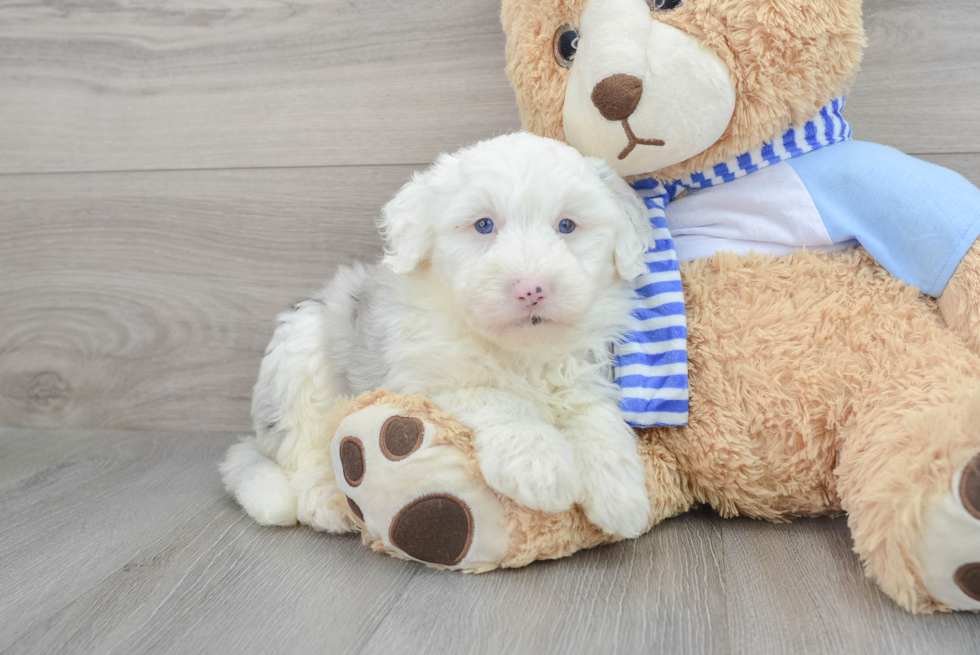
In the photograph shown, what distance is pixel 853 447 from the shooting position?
1.00m

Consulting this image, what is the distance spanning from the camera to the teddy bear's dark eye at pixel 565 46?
1.19 m

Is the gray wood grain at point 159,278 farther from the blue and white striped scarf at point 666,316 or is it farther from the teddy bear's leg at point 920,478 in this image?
the teddy bear's leg at point 920,478

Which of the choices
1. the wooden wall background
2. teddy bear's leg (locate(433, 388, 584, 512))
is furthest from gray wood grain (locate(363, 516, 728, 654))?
the wooden wall background

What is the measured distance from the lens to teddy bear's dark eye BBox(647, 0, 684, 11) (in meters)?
1.09

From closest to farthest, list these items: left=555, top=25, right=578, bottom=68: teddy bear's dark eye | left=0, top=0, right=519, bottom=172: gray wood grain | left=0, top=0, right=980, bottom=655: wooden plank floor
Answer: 1. left=0, top=0, right=980, bottom=655: wooden plank floor
2. left=555, top=25, right=578, bottom=68: teddy bear's dark eye
3. left=0, top=0, right=519, bottom=172: gray wood grain

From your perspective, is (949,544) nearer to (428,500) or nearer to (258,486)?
(428,500)

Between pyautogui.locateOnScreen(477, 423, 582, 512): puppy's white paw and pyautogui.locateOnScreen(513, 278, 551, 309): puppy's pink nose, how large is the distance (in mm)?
175

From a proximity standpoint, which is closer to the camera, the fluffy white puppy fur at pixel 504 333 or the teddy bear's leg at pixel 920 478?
the teddy bear's leg at pixel 920 478

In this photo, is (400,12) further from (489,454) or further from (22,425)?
(22,425)

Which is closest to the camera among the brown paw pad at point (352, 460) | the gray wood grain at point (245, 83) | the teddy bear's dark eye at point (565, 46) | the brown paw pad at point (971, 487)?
the brown paw pad at point (971, 487)

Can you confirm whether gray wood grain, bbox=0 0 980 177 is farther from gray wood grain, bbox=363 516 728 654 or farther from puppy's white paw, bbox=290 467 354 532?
gray wood grain, bbox=363 516 728 654

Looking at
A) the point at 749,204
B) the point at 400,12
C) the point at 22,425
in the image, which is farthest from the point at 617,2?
the point at 22,425

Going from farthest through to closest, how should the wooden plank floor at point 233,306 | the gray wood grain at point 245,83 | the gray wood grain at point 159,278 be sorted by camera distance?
1. the gray wood grain at point 159,278
2. the gray wood grain at point 245,83
3. the wooden plank floor at point 233,306

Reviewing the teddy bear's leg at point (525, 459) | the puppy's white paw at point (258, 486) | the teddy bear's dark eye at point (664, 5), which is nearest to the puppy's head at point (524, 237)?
the teddy bear's leg at point (525, 459)
